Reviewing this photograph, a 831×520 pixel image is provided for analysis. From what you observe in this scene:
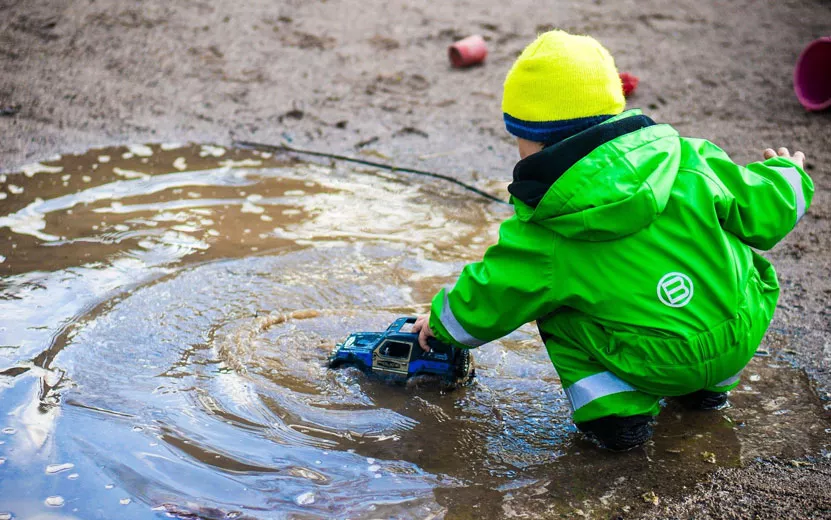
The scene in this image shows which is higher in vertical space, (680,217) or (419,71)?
(680,217)

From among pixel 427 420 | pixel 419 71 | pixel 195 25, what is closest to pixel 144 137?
pixel 195 25

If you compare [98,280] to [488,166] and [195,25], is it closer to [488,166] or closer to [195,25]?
[488,166]

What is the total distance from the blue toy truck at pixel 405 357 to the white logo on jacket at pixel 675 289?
2.78ft

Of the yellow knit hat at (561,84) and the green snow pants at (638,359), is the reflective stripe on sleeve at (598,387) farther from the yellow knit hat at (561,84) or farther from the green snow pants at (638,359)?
the yellow knit hat at (561,84)

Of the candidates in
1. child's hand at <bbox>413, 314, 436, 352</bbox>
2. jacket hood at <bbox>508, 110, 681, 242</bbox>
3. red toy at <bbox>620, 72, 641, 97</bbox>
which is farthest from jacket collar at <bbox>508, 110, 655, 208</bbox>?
A: red toy at <bbox>620, 72, 641, 97</bbox>

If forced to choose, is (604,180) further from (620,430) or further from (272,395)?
(272,395)

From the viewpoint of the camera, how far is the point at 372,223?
4555 millimetres

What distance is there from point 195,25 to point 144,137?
5.97 feet

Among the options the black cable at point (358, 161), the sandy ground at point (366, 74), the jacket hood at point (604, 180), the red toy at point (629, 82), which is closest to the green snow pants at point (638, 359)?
the jacket hood at point (604, 180)

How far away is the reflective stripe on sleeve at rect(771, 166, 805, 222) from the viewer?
8.46 feet

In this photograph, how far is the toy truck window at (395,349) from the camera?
3002 millimetres

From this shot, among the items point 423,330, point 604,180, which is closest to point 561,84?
point 604,180

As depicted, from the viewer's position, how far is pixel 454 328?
2615 millimetres

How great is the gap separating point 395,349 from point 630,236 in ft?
3.42
